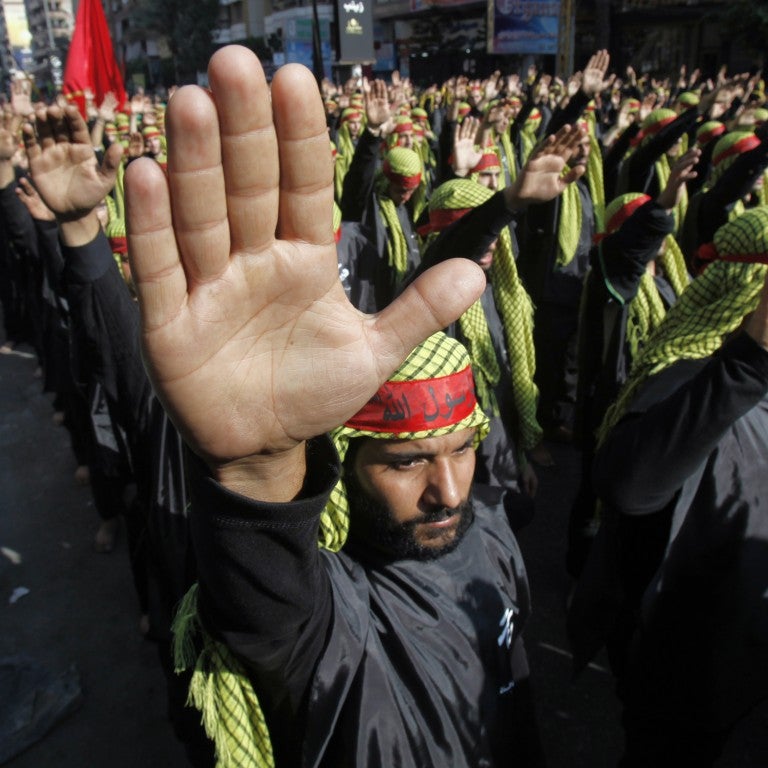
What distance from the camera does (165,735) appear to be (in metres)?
2.77

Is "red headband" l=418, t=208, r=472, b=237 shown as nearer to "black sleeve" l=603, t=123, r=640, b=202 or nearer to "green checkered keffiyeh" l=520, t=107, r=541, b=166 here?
"black sleeve" l=603, t=123, r=640, b=202

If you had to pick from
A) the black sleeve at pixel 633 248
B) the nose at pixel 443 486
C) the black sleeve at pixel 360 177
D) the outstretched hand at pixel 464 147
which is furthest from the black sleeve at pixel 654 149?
the nose at pixel 443 486

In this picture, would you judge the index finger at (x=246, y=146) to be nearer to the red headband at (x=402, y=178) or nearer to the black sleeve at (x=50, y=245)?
the black sleeve at (x=50, y=245)

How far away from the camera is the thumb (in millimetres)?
991

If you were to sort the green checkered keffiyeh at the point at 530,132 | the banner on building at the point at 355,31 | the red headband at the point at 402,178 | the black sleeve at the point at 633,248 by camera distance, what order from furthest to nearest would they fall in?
the banner on building at the point at 355,31, the green checkered keffiyeh at the point at 530,132, the red headband at the point at 402,178, the black sleeve at the point at 633,248

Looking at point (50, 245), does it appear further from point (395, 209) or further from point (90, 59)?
point (90, 59)

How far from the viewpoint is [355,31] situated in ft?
31.9

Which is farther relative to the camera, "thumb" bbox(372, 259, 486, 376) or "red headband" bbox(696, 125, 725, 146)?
"red headband" bbox(696, 125, 725, 146)

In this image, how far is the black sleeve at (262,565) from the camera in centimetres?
98

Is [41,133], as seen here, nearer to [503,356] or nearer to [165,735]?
[503,356]

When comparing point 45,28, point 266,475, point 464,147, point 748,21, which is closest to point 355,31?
point 464,147

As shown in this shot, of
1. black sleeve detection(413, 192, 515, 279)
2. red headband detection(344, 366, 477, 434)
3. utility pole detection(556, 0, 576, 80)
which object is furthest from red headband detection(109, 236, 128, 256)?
utility pole detection(556, 0, 576, 80)

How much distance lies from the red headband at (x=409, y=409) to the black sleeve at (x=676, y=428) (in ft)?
1.51

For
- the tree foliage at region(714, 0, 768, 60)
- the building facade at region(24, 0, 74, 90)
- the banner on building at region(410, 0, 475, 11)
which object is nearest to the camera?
the tree foliage at region(714, 0, 768, 60)
